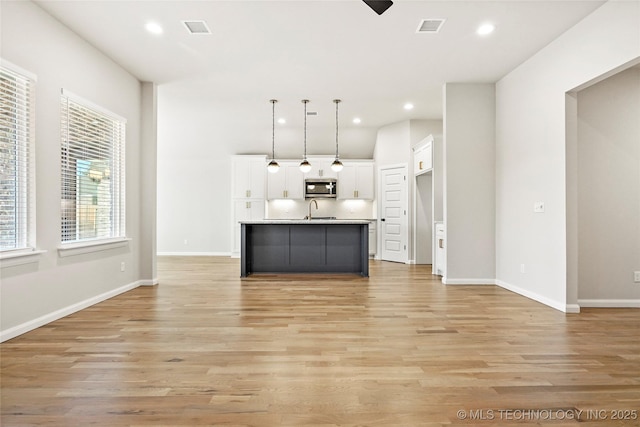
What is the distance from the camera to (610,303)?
432 centimetres

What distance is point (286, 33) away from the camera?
409 cm

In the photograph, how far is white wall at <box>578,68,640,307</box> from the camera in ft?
14.1

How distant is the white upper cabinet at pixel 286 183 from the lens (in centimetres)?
982

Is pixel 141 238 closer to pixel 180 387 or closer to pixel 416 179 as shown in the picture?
pixel 180 387

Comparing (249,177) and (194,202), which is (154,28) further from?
(194,202)

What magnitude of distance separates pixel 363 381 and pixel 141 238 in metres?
4.51

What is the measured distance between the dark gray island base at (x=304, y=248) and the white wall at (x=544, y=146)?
246 cm

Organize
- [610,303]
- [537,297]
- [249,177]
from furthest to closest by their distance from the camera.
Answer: [249,177] → [537,297] → [610,303]

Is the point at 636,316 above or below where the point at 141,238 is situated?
below

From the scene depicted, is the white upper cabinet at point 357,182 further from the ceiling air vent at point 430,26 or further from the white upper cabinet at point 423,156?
the ceiling air vent at point 430,26

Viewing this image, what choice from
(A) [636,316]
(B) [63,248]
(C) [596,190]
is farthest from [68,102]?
(A) [636,316]

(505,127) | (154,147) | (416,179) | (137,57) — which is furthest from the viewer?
(416,179)

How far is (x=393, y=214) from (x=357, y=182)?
154cm

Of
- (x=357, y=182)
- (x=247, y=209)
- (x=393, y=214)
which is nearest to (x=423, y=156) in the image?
(x=393, y=214)
